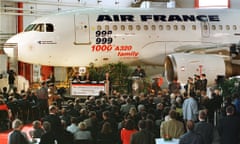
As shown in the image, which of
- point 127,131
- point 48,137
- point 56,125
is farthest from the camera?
point 56,125

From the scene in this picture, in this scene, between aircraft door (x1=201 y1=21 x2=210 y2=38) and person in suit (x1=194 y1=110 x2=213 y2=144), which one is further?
aircraft door (x1=201 y1=21 x2=210 y2=38)

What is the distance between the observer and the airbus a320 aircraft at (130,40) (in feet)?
69.6

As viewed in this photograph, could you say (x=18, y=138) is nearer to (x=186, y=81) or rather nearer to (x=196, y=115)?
(x=196, y=115)

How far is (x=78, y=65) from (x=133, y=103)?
878 centimetres

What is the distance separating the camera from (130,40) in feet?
71.8

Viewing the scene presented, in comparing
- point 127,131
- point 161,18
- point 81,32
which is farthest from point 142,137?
point 161,18

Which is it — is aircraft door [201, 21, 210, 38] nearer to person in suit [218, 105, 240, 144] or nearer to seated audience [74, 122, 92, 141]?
person in suit [218, 105, 240, 144]

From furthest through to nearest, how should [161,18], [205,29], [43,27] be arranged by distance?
[205,29] < [161,18] < [43,27]

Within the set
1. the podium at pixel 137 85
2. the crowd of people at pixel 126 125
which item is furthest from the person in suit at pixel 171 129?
the podium at pixel 137 85

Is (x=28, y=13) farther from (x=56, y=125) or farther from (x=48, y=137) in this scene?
(x=48, y=137)

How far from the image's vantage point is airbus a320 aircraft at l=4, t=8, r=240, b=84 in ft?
69.6

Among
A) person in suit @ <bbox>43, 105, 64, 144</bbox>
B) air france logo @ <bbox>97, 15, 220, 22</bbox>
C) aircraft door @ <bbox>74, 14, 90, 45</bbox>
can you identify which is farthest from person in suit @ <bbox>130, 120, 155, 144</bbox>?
air france logo @ <bbox>97, 15, 220, 22</bbox>

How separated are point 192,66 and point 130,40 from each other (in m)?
3.19

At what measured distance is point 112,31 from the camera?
2164cm
